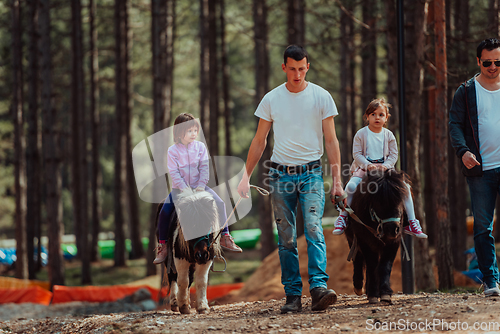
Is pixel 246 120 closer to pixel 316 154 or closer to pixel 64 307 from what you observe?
pixel 64 307

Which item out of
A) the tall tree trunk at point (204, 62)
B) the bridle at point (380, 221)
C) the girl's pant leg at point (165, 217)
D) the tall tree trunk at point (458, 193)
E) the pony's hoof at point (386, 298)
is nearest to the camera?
the bridle at point (380, 221)

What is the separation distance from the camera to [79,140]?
24812 mm

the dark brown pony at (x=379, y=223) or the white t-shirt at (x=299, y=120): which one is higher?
the white t-shirt at (x=299, y=120)

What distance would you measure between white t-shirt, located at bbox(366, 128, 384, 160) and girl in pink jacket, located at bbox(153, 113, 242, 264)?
1970 millimetres

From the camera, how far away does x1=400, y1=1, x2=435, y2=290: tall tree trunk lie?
1041cm

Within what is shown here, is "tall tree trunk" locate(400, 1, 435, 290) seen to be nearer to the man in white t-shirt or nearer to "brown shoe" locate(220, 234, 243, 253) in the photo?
"brown shoe" locate(220, 234, 243, 253)

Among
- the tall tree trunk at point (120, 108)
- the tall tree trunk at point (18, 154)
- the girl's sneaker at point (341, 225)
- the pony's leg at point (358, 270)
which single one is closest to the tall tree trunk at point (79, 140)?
the tall tree trunk at point (120, 108)

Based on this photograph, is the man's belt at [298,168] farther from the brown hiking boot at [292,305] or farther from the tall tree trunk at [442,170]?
the tall tree trunk at [442,170]

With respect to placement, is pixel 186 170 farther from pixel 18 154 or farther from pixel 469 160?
pixel 18 154

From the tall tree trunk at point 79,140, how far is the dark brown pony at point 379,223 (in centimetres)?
1554

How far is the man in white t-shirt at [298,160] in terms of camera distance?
583 cm

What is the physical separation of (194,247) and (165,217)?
686 mm

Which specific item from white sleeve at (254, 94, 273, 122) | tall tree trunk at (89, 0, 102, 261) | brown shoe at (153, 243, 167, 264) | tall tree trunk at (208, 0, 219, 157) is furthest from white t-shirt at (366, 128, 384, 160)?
tall tree trunk at (89, 0, 102, 261)

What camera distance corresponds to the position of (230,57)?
4300 cm
